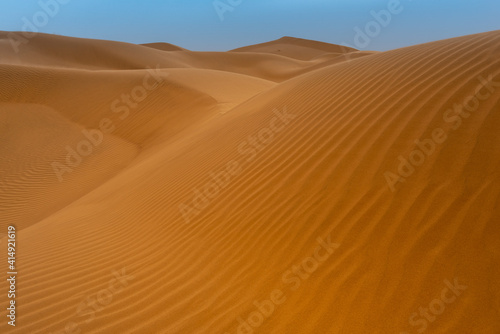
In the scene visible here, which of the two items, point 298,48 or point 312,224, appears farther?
point 298,48

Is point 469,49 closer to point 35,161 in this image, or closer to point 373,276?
point 373,276

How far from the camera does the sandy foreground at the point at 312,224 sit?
2381mm

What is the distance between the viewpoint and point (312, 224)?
3152 mm

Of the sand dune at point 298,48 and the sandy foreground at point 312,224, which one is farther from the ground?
the sand dune at point 298,48

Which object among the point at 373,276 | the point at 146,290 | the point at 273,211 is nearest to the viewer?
the point at 373,276

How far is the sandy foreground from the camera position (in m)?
2.38

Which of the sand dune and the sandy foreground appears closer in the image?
the sandy foreground

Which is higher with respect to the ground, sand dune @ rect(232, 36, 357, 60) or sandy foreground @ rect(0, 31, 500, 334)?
sand dune @ rect(232, 36, 357, 60)

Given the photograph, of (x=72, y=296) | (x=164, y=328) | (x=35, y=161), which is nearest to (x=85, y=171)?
(x=35, y=161)

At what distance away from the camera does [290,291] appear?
2.62 m

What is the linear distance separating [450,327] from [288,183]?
6.79ft

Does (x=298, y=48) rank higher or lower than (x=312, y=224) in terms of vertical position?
higher

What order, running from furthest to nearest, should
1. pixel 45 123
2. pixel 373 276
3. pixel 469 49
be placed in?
pixel 45 123
pixel 469 49
pixel 373 276

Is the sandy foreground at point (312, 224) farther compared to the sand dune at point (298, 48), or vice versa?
the sand dune at point (298, 48)
